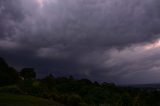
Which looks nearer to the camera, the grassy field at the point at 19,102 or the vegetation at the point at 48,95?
the grassy field at the point at 19,102

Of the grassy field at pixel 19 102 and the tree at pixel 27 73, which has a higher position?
the tree at pixel 27 73

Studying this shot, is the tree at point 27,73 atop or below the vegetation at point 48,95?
atop

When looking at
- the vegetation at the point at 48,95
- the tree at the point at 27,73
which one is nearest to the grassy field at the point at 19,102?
the vegetation at the point at 48,95

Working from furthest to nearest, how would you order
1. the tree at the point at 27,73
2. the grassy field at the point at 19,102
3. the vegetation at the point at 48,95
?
the tree at the point at 27,73 → the vegetation at the point at 48,95 → the grassy field at the point at 19,102

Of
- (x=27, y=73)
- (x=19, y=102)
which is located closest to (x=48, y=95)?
(x=19, y=102)

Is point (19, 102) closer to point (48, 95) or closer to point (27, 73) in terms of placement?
point (48, 95)

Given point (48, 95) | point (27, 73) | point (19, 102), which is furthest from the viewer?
point (27, 73)

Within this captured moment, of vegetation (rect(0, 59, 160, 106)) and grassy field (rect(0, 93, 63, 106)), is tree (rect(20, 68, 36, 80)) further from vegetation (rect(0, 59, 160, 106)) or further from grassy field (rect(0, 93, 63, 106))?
grassy field (rect(0, 93, 63, 106))

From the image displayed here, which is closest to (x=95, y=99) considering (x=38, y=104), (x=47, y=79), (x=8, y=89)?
(x=8, y=89)

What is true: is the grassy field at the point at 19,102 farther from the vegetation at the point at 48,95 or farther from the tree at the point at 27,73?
the tree at the point at 27,73

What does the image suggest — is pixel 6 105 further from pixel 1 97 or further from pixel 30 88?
pixel 30 88

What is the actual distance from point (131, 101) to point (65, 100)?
808 cm

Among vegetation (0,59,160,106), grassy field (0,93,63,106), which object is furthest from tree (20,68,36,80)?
grassy field (0,93,63,106)

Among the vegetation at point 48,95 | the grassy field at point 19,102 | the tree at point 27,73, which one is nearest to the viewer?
the grassy field at point 19,102
